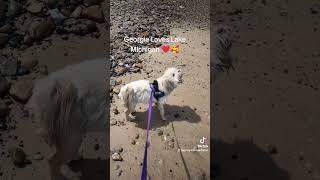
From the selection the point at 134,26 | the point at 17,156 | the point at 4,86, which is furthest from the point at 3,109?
the point at 134,26

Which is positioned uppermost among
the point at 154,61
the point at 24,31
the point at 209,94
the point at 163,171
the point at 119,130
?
the point at 24,31

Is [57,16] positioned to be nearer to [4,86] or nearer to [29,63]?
[29,63]

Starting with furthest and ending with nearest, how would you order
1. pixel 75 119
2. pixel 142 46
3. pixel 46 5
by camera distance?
pixel 46 5 < pixel 142 46 < pixel 75 119

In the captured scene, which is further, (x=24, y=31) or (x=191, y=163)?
(x=24, y=31)

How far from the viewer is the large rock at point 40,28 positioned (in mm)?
8469

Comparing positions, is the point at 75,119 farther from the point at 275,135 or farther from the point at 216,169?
the point at 275,135

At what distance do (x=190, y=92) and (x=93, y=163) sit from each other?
1.78 metres

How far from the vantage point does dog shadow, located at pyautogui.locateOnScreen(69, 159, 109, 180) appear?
6.49 meters

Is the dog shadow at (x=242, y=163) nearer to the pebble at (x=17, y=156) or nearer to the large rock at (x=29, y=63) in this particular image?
the pebble at (x=17, y=156)

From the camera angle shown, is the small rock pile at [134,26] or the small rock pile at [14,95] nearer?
the small rock pile at [14,95]

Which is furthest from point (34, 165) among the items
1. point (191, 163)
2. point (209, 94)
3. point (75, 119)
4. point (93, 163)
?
point (209, 94)

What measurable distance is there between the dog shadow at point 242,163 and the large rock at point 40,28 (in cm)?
333

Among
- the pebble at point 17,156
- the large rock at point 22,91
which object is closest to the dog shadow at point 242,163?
the pebble at point 17,156

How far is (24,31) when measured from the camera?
8562 millimetres
